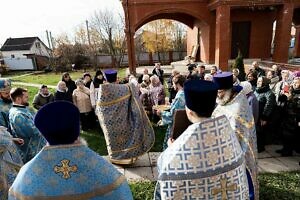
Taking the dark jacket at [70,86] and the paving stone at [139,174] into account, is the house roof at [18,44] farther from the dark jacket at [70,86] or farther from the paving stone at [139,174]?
the paving stone at [139,174]

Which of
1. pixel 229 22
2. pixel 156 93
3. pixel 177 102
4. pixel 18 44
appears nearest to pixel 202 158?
pixel 177 102

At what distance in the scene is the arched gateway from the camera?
50.1 ft

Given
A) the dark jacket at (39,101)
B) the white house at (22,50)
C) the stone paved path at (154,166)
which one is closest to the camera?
the stone paved path at (154,166)

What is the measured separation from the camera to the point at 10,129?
393 cm

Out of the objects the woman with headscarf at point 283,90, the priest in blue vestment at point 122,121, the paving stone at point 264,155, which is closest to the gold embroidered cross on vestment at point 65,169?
the priest in blue vestment at point 122,121

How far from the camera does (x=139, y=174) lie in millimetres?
4922

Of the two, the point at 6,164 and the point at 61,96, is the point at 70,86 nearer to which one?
the point at 61,96

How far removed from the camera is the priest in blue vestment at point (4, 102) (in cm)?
395

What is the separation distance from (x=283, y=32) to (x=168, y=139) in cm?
1451

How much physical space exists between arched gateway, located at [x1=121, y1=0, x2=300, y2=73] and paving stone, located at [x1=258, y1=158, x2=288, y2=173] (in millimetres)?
11330

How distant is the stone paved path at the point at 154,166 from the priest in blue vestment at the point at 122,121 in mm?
221

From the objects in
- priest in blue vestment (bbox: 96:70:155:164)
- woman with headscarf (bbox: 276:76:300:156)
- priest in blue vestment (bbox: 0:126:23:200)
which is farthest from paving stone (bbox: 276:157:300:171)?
priest in blue vestment (bbox: 0:126:23:200)

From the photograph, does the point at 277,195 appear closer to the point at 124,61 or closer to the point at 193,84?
the point at 193,84

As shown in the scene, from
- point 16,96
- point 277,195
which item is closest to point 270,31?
point 277,195
